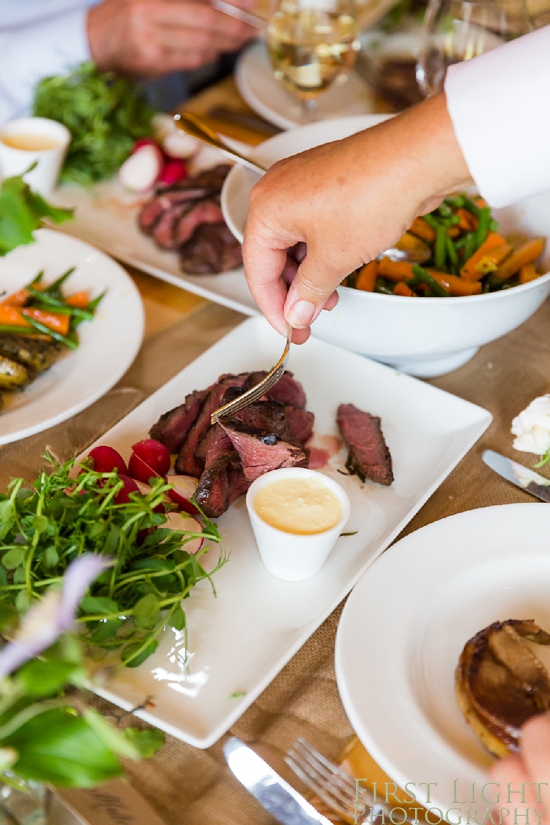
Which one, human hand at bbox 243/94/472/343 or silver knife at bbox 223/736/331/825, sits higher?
human hand at bbox 243/94/472/343

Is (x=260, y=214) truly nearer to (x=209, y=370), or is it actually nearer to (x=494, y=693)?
(x=209, y=370)

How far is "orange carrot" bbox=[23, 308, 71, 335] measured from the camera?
1752mm

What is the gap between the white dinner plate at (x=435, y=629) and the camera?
96cm

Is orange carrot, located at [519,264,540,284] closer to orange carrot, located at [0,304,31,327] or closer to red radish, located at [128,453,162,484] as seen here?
red radish, located at [128,453,162,484]

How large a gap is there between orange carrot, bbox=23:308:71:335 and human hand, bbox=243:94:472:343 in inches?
25.7

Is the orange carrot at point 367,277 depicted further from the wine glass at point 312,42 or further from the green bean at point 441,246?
the wine glass at point 312,42

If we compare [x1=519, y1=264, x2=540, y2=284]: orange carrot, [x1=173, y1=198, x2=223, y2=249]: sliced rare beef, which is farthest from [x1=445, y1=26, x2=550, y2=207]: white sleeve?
[x1=173, y1=198, x2=223, y2=249]: sliced rare beef

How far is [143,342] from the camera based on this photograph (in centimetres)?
184

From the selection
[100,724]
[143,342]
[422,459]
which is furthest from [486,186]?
[143,342]

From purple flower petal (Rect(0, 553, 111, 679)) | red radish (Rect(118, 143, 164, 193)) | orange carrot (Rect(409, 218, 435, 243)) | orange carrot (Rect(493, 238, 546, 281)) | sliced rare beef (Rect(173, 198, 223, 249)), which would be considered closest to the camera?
purple flower petal (Rect(0, 553, 111, 679))

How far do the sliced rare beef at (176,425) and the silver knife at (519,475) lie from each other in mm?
601

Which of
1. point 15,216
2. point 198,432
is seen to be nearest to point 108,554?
point 198,432

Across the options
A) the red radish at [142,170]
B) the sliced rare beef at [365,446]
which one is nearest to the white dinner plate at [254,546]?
the sliced rare beef at [365,446]

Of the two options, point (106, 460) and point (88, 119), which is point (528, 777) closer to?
point (106, 460)
